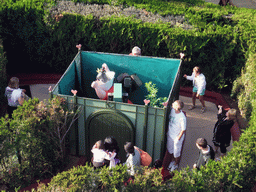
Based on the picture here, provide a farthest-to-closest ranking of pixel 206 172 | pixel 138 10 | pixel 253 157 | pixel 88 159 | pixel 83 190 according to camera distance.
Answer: pixel 138 10 < pixel 88 159 < pixel 253 157 < pixel 206 172 < pixel 83 190

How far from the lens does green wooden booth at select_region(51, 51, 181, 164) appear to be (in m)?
7.41

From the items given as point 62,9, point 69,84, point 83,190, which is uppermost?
point 62,9

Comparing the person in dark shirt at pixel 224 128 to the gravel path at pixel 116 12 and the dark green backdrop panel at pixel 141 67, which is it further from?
the gravel path at pixel 116 12

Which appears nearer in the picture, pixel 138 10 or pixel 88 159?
pixel 88 159

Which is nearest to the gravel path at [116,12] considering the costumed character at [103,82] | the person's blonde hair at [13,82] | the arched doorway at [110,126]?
the costumed character at [103,82]

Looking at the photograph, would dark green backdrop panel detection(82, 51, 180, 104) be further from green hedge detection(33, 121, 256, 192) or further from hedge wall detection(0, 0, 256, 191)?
green hedge detection(33, 121, 256, 192)

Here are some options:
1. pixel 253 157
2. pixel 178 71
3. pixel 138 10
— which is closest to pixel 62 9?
pixel 138 10

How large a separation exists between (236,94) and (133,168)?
5777 millimetres

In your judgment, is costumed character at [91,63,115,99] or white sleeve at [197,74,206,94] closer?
costumed character at [91,63,115,99]

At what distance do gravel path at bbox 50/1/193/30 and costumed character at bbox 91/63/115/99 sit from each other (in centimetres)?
307

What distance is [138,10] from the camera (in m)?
11.5

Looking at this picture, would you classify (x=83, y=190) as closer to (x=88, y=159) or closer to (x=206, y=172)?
(x=206, y=172)

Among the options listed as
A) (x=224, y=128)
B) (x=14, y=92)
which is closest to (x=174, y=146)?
(x=224, y=128)

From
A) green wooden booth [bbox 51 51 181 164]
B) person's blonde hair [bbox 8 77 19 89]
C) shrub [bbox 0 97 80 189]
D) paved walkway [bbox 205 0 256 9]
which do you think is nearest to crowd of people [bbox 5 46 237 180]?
person's blonde hair [bbox 8 77 19 89]
